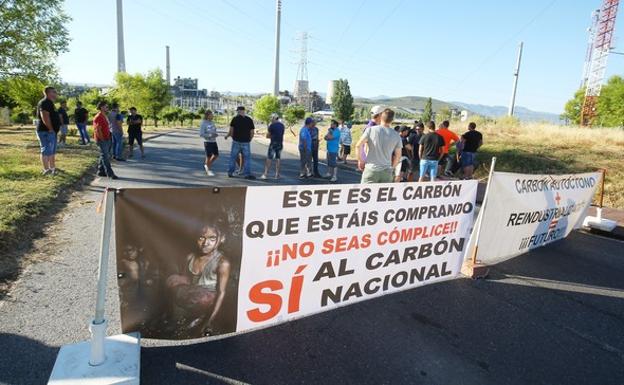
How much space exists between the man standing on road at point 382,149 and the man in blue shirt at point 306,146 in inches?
182

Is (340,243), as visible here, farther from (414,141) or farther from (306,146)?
(414,141)

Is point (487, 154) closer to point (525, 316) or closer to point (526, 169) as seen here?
point (526, 169)

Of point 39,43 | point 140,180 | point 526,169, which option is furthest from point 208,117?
point 526,169

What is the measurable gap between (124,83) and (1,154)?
31.1 m

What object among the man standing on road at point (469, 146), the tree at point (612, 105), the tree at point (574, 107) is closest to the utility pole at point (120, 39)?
the man standing on road at point (469, 146)

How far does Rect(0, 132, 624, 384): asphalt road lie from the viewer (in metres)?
2.57

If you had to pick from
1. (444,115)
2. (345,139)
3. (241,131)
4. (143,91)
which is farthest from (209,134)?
(444,115)

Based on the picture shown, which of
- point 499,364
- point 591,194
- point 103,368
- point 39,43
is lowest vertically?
point 499,364

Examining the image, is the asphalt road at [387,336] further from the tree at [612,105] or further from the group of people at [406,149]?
the tree at [612,105]

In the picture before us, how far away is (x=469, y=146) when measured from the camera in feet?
36.1

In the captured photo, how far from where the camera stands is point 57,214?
19.0ft

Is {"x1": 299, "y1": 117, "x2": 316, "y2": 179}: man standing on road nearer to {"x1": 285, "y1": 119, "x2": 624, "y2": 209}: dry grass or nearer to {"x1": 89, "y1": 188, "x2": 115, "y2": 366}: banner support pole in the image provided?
{"x1": 285, "y1": 119, "x2": 624, "y2": 209}: dry grass

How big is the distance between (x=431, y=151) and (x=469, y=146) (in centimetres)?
295

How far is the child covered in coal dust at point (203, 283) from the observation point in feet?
8.10
